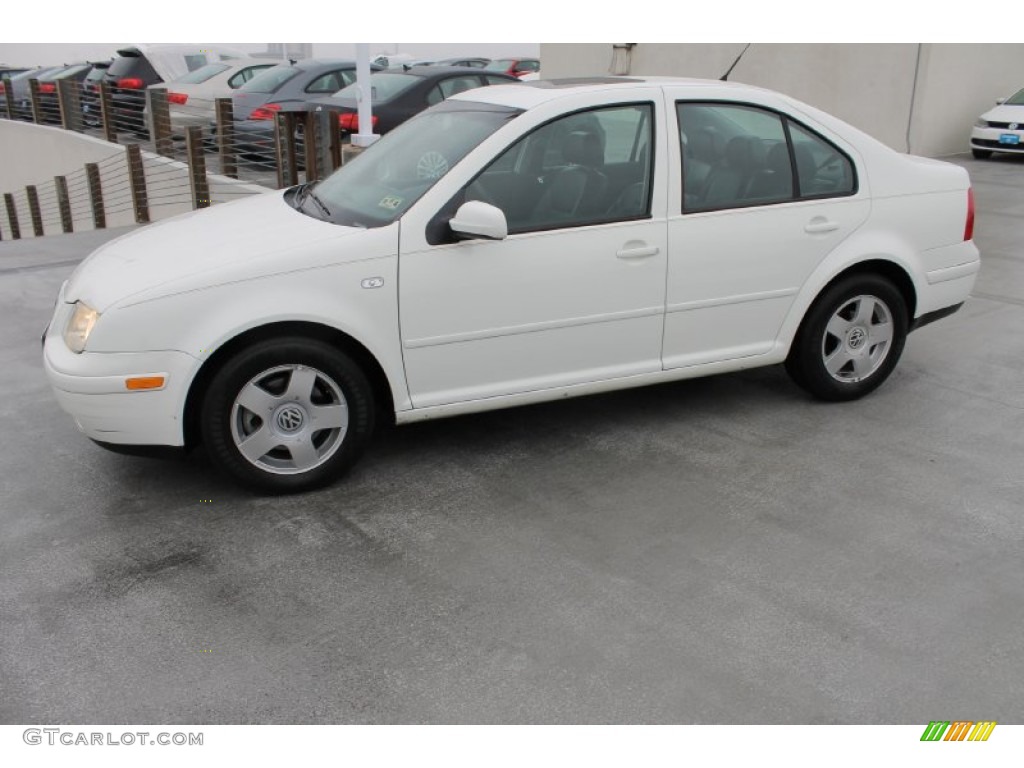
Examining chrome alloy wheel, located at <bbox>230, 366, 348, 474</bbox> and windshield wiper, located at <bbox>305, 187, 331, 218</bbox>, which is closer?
chrome alloy wheel, located at <bbox>230, 366, 348, 474</bbox>

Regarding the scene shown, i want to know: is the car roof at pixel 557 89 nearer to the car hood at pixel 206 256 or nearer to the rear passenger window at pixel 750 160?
the rear passenger window at pixel 750 160

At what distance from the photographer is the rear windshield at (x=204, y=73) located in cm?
1683

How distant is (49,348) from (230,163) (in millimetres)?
7880

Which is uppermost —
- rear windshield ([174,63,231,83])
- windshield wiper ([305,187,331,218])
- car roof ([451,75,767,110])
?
car roof ([451,75,767,110])

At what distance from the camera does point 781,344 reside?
4.93 m

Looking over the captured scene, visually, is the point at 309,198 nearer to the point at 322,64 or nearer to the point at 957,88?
the point at 322,64

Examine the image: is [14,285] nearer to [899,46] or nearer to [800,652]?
[800,652]

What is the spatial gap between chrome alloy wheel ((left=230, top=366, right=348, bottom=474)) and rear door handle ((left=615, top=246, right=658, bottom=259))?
1.39 meters

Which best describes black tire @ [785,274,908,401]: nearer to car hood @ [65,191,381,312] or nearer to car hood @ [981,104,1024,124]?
car hood @ [65,191,381,312]

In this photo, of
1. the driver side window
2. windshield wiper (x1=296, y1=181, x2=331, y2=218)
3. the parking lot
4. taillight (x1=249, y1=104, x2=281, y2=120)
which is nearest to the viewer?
the parking lot

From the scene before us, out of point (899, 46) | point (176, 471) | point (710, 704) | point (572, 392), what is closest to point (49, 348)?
point (176, 471)

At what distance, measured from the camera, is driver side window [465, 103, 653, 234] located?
4266 mm

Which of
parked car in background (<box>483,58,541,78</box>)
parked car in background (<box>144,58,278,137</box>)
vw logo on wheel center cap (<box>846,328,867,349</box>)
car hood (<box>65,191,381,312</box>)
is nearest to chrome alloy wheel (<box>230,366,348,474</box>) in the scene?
car hood (<box>65,191,381,312</box>)
